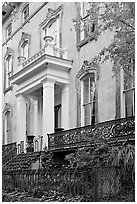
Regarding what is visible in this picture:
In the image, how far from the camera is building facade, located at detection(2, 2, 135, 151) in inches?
533

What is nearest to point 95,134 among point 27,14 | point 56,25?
point 56,25

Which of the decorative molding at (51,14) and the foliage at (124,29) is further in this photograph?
the decorative molding at (51,14)

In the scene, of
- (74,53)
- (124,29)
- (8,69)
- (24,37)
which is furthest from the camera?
(8,69)

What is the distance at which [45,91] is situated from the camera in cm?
1537

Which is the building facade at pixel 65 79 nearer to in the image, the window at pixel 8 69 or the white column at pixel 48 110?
the white column at pixel 48 110

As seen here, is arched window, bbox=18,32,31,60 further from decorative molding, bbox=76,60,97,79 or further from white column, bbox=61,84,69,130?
decorative molding, bbox=76,60,97,79

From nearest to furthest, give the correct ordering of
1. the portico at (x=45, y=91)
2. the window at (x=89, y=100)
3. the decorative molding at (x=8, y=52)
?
the window at (x=89, y=100) → the portico at (x=45, y=91) → the decorative molding at (x=8, y=52)

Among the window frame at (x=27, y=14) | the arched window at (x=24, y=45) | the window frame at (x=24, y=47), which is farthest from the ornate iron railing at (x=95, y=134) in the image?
the window frame at (x=27, y=14)

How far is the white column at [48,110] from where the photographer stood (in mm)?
14930

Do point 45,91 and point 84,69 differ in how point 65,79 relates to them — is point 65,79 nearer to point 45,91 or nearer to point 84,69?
point 45,91

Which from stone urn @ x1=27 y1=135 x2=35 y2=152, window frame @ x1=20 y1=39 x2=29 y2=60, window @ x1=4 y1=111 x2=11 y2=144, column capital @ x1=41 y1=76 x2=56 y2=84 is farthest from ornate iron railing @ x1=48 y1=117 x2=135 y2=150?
window frame @ x1=20 y1=39 x2=29 y2=60

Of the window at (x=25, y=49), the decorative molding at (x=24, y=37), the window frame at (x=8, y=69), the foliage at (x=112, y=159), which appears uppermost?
the decorative molding at (x=24, y=37)

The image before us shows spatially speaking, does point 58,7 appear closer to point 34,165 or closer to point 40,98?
point 40,98

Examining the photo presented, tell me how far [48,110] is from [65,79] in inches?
75.9
